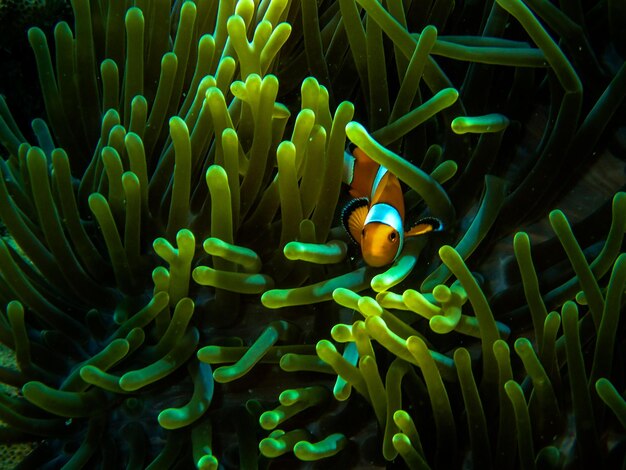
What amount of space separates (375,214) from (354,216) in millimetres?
56

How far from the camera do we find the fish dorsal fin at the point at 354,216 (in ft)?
3.48

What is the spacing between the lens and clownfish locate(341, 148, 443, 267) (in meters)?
1.00

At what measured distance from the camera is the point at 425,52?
3.49ft

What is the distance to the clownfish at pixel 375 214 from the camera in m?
1.00

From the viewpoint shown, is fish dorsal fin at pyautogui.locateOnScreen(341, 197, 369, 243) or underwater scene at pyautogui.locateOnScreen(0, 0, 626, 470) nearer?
underwater scene at pyautogui.locateOnScreen(0, 0, 626, 470)

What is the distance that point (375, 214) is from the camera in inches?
40.7

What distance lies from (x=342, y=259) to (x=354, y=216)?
77mm

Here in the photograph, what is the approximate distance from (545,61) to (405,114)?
0.25 m

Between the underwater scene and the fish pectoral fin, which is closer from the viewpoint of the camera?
the underwater scene

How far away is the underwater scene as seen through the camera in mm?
921

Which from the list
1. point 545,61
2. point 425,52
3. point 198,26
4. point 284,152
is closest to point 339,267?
point 284,152

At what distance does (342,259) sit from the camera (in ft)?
3.52

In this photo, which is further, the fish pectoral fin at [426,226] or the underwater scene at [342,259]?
the fish pectoral fin at [426,226]

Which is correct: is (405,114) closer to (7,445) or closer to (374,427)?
(374,427)
